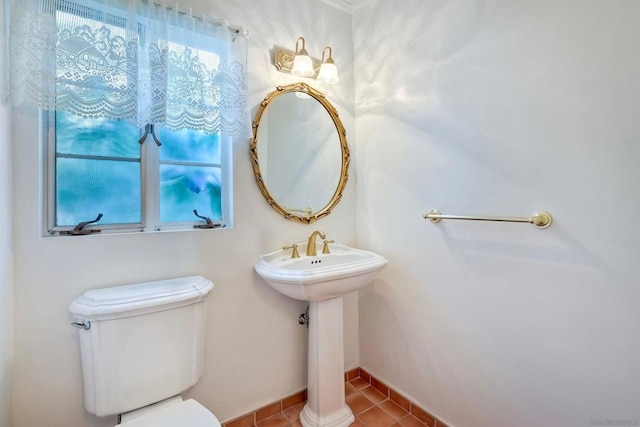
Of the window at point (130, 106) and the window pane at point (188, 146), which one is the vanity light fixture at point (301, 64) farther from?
the window pane at point (188, 146)

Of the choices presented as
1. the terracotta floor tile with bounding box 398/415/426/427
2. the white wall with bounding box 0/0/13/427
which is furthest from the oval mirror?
the terracotta floor tile with bounding box 398/415/426/427

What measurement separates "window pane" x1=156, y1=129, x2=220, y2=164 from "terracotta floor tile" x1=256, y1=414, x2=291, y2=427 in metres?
1.41

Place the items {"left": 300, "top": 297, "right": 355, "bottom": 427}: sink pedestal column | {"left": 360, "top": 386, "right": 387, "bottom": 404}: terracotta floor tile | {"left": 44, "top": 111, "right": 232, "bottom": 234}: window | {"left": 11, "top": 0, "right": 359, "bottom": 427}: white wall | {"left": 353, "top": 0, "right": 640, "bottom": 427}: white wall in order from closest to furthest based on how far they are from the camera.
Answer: {"left": 353, "top": 0, "right": 640, "bottom": 427}: white wall < {"left": 11, "top": 0, "right": 359, "bottom": 427}: white wall < {"left": 44, "top": 111, "right": 232, "bottom": 234}: window < {"left": 300, "top": 297, "right": 355, "bottom": 427}: sink pedestal column < {"left": 360, "top": 386, "right": 387, "bottom": 404}: terracotta floor tile

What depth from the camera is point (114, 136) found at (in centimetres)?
128

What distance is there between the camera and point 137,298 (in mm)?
1112

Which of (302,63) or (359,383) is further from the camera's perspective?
(359,383)

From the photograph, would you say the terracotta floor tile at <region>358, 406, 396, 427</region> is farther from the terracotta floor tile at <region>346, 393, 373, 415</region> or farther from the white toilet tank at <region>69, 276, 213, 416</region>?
the white toilet tank at <region>69, 276, 213, 416</region>

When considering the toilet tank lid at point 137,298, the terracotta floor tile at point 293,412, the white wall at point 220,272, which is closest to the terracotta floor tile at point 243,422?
the white wall at point 220,272

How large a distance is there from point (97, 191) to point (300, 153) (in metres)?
1.01

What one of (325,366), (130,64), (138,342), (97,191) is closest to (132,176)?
(97,191)

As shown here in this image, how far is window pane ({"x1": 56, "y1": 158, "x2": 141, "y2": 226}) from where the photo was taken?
120 cm

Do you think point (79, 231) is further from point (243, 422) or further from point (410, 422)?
point (410, 422)

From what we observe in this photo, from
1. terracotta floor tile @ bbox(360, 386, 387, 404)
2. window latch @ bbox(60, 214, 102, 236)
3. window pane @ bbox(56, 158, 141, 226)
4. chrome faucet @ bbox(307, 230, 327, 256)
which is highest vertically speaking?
window pane @ bbox(56, 158, 141, 226)

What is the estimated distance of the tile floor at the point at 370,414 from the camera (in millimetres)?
1576
